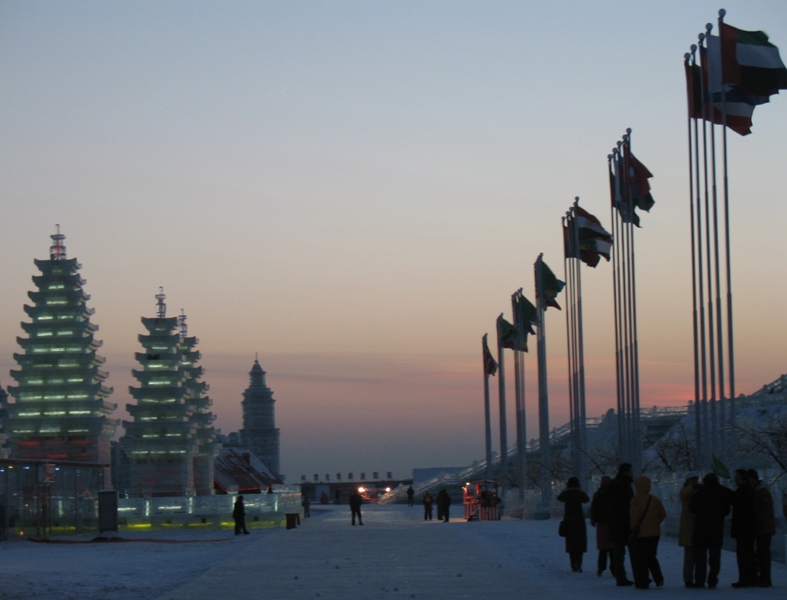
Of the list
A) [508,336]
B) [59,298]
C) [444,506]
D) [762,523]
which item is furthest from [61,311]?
[762,523]

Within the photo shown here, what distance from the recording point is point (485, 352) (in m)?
65.2

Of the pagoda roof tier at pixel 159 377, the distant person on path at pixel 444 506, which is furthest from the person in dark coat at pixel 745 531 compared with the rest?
the pagoda roof tier at pixel 159 377

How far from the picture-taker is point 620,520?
719 inches

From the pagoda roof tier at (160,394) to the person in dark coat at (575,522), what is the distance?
111 m

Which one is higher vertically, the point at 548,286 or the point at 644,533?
the point at 548,286

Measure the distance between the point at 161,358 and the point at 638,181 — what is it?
102711mm

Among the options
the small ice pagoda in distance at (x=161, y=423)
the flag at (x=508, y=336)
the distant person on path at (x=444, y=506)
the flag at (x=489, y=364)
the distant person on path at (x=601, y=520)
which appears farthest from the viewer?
the small ice pagoda in distance at (x=161, y=423)

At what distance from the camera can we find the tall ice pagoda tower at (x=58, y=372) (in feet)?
365

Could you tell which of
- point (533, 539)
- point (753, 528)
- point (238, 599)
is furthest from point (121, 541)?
point (753, 528)

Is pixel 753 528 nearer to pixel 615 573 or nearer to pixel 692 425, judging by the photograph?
pixel 615 573

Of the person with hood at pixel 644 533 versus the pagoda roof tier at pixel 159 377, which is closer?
the person with hood at pixel 644 533

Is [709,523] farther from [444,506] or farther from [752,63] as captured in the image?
[444,506]

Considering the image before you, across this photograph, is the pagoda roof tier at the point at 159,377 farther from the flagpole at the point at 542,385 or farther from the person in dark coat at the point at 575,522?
the person in dark coat at the point at 575,522

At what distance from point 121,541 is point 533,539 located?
1393cm
